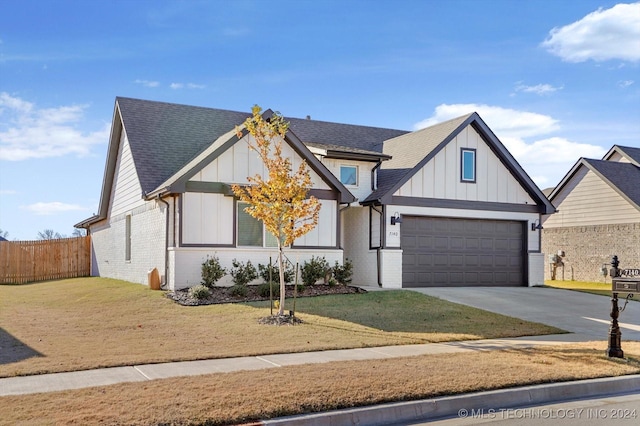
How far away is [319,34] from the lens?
17672 mm

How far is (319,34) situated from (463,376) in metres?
11.6

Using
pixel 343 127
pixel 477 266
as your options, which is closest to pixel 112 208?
pixel 343 127

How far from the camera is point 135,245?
2286 centimetres

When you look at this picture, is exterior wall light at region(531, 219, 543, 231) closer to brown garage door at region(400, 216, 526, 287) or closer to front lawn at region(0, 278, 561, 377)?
brown garage door at region(400, 216, 526, 287)

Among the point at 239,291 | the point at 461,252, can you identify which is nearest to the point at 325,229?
the point at 239,291

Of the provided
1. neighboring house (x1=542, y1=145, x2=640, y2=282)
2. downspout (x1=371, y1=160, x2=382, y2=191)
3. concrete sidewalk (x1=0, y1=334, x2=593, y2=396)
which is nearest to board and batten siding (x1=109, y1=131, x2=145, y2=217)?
downspout (x1=371, y1=160, x2=382, y2=191)

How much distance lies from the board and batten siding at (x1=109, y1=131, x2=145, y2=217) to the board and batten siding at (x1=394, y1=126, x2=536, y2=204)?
946 centimetres

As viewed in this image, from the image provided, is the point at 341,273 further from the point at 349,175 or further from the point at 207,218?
the point at 207,218

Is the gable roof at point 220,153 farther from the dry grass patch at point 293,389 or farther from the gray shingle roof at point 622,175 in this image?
the gray shingle roof at point 622,175

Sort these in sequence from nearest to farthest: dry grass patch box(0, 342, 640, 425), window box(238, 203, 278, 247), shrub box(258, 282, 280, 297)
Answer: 1. dry grass patch box(0, 342, 640, 425)
2. shrub box(258, 282, 280, 297)
3. window box(238, 203, 278, 247)

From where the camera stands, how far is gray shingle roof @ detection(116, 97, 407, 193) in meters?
21.9

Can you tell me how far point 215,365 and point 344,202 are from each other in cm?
1188

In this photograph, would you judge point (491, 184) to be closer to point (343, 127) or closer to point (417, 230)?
point (417, 230)

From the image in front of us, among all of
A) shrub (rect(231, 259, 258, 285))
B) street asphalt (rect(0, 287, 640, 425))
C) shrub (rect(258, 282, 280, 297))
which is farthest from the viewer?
shrub (rect(231, 259, 258, 285))
